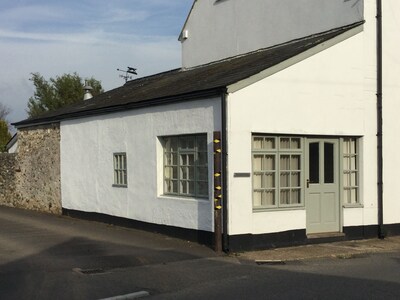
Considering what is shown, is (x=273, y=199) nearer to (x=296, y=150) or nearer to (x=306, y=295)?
(x=296, y=150)

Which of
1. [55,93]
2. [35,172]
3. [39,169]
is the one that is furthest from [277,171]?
[55,93]

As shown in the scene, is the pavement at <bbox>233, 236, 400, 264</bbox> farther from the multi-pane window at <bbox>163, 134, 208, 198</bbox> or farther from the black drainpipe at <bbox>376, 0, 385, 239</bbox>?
the multi-pane window at <bbox>163, 134, 208, 198</bbox>

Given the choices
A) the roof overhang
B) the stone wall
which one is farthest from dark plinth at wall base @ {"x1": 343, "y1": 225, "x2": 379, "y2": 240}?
the stone wall

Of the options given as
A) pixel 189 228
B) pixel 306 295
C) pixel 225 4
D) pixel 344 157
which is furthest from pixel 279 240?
pixel 225 4

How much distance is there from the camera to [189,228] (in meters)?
11.4

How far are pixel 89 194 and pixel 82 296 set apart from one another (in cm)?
854

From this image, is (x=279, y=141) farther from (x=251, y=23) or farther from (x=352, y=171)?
(x=251, y=23)

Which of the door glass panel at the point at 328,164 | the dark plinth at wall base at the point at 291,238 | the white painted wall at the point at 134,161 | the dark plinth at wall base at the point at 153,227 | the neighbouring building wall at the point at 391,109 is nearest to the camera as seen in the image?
the dark plinth at wall base at the point at 291,238

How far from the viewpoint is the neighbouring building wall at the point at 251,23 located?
12984mm

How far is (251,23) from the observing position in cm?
1536

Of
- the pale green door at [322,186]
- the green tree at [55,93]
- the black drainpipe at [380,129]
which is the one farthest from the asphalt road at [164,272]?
the green tree at [55,93]

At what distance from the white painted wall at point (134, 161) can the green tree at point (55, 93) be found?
25679 mm

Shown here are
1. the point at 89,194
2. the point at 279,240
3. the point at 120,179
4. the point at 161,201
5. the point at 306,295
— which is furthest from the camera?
the point at 89,194

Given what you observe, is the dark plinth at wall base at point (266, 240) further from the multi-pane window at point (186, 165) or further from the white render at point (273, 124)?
the multi-pane window at point (186, 165)
